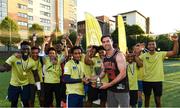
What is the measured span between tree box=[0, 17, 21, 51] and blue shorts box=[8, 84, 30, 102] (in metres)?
44.5

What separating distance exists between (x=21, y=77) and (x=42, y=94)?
843mm

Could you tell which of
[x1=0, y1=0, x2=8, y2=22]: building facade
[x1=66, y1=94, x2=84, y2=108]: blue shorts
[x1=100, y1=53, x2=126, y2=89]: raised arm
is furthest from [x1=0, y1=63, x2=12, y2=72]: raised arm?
[x1=0, y1=0, x2=8, y2=22]: building facade

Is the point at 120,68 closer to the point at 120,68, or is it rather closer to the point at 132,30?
→ the point at 120,68

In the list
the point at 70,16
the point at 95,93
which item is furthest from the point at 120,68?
the point at 70,16

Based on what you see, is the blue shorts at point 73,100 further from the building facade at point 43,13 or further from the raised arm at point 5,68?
the building facade at point 43,13

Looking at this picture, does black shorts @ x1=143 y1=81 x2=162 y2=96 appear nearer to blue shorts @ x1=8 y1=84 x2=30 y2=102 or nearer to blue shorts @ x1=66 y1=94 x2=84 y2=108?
blue shorts @ x1=66 y1=94 x2=84 y2=108

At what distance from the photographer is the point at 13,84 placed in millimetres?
7227

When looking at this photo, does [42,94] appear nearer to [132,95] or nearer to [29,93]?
[29,93]

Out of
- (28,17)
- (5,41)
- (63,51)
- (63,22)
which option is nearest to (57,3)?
(63,22)

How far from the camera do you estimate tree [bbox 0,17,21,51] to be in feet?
167

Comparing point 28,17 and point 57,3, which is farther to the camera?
point 57,3

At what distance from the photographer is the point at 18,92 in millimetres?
7258

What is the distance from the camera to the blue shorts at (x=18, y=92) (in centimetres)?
723

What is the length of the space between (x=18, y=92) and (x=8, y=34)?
44.7 metres
